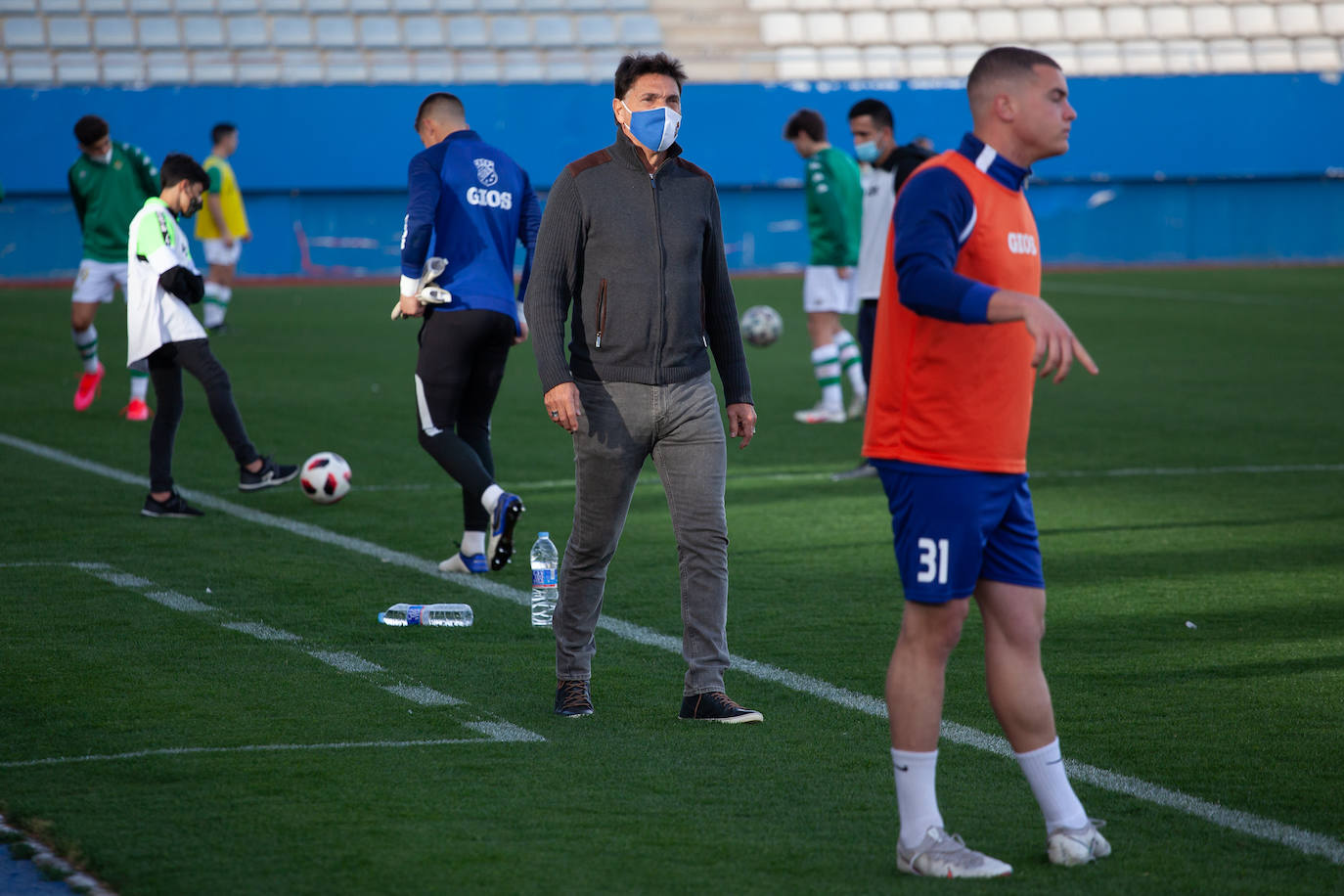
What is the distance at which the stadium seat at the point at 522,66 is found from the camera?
1337 inches

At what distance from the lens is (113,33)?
32531mm

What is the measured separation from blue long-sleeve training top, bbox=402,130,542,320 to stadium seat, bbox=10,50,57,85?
26.7 m

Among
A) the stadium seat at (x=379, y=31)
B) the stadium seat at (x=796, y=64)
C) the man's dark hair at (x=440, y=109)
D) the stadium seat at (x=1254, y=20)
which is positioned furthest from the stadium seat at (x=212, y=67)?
the man's dark hair at (x=440, y=109)

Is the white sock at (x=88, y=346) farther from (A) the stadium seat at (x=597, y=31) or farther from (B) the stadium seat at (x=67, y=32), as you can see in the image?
(A) the stadium seat at (x=597, y=31)

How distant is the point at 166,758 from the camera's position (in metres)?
4.75

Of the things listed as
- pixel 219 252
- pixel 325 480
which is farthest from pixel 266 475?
pixel 219 252

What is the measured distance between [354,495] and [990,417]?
21.1 ft

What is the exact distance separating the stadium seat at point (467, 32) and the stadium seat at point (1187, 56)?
1468 centimetres

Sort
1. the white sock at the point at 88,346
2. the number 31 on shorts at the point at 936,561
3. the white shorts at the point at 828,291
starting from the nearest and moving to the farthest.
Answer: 1. the number 31 on shorts at the point at 936,561
2. the white shorts at the point at 828,291
3. the white sock at the point at 88,346

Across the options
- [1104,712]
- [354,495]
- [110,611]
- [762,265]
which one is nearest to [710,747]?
[1104,712]

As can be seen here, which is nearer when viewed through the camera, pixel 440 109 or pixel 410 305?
pixel 410 305

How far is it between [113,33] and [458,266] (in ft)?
91.7

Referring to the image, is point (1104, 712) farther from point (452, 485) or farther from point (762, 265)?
point (762, 265)

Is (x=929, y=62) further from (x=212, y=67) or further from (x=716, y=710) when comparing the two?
(x=716, y=710)
